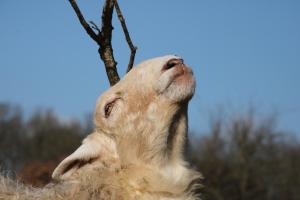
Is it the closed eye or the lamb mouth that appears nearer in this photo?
the lamb mouth

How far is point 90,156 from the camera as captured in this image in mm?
5426

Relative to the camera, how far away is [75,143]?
60.6 meters

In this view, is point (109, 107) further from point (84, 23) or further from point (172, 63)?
point (84, 23)

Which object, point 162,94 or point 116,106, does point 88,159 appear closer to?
point 116,106

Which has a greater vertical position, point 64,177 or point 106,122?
point 106,122

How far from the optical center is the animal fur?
508cm

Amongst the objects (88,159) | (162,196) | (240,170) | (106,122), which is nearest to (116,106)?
(106,122)

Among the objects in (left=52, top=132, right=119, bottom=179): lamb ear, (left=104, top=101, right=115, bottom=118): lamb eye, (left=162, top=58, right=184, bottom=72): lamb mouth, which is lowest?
(left=52, top=132, right=119, bottom=179): lamb ear

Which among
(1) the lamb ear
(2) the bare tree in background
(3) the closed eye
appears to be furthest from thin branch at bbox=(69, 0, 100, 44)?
(1) the lamb ear

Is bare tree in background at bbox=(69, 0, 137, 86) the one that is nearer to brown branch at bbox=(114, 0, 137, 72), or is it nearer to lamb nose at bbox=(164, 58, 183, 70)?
brown branch at bbox=(114, 0, 137, 72)

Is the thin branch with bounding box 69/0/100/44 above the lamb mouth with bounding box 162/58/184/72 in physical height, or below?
above

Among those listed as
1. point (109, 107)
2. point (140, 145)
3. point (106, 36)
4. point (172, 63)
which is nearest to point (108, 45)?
point (106, 36)

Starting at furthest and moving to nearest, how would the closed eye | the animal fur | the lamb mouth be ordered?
1. the closed eye
2. the lamb mouth
3. the animal fur

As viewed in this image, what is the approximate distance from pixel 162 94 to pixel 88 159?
35.8 inches
